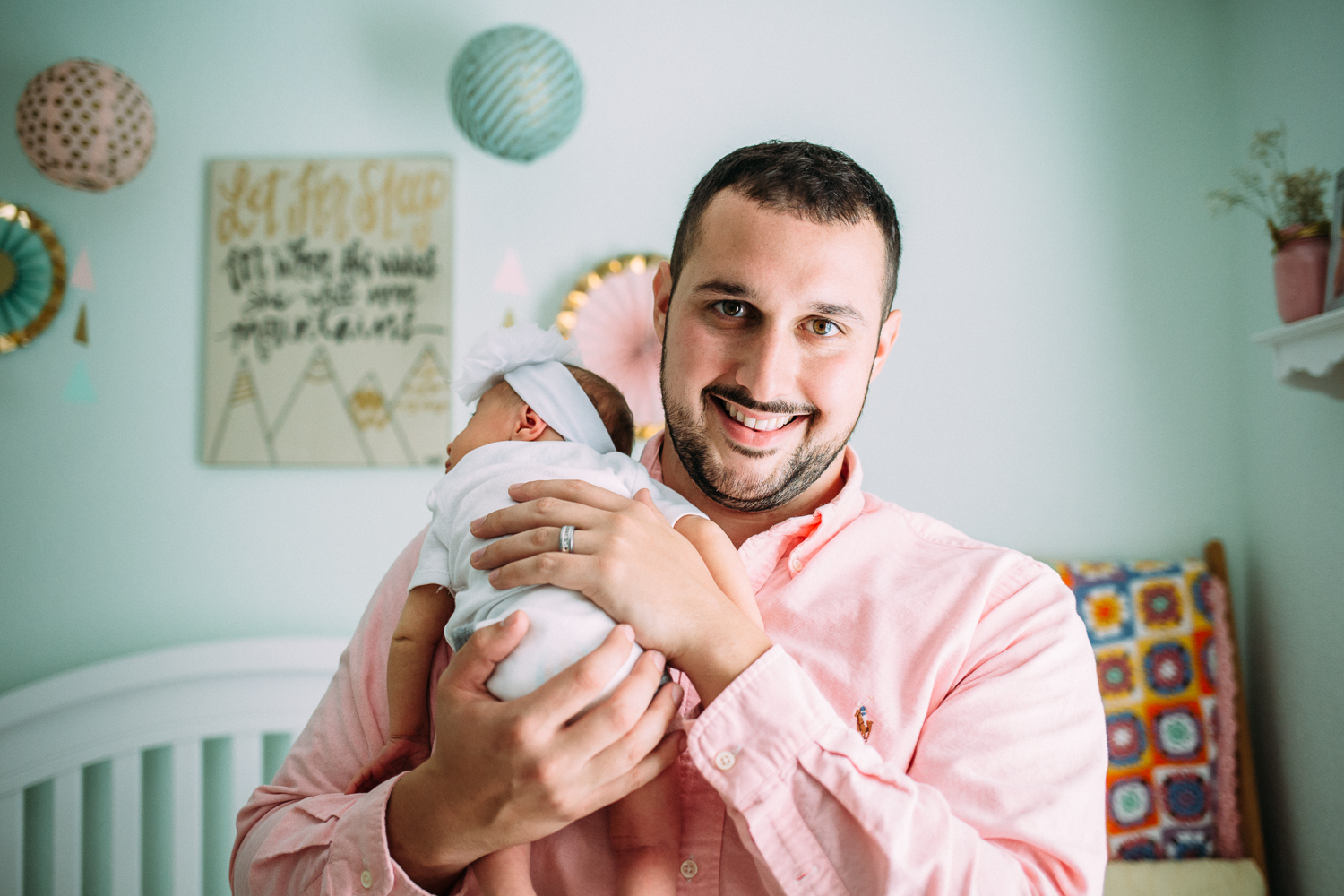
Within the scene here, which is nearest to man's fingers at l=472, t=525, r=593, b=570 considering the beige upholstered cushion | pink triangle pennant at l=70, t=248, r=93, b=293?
the beige upholstered cushion

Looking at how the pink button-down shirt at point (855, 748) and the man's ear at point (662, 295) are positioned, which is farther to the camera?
the man's ear at point (662, 295)

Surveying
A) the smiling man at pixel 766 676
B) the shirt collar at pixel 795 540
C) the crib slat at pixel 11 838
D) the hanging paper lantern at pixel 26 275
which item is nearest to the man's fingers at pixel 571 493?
the smiling man at pixel 766 676

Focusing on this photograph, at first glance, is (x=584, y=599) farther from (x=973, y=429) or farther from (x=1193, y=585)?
(x=1193, y=585)

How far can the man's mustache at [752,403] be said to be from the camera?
1.04m

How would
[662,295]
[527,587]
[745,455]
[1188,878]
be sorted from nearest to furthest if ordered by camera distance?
[527,587] < [745,455] < [662,295] < [1188,878]

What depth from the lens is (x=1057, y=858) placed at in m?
0.80

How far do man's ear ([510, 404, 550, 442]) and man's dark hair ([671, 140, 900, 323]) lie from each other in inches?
13.2

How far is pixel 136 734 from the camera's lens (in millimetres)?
1979

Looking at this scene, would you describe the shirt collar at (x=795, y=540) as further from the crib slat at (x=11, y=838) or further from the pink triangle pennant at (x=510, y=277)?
the crib slat at (x=11, y=838)

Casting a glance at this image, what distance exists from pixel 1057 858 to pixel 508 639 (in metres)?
0.63

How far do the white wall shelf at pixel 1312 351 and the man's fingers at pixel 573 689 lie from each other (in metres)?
1.52

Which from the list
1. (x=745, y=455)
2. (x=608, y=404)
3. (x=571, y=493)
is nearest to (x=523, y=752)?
(x=571, y=493)

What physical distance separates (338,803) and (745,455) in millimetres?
685

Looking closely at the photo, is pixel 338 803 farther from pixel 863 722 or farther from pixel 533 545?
pixel 863 722
